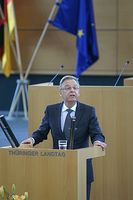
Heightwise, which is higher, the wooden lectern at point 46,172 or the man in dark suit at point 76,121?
the man in dark suit at point 76,121

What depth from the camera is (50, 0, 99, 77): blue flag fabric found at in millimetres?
11453

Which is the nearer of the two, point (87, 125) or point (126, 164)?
point (87, 125)

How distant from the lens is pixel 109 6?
12.2 metres

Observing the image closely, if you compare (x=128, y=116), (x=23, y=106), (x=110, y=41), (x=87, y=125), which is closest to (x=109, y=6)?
(x=110, y=41)

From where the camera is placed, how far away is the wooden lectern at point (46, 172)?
14.6 ft

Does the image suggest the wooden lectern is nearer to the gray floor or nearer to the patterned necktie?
the patterned necktie

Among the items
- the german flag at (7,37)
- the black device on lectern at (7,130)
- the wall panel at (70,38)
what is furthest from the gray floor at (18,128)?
the black device on lectern at (7,130)

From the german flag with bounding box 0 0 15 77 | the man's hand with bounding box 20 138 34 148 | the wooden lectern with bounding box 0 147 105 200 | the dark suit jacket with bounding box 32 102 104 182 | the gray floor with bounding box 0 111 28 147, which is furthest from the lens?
the german flag with bounding box 0 0 15 77

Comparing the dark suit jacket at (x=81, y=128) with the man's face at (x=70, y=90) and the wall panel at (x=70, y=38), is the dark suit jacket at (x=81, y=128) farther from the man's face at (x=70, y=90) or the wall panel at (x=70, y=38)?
the wall panel at (x=70, y=38)

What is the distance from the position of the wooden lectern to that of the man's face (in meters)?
0.51

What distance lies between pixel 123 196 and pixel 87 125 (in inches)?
56.3

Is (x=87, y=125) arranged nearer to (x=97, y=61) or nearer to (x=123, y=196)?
(x=123, y=196)

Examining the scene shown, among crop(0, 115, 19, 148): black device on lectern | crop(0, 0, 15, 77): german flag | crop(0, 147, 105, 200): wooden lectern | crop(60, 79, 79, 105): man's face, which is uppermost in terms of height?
crop(0, 0, 15, 77): german flag

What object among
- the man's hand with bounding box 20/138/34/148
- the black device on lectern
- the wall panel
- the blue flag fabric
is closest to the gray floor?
the wall panel
